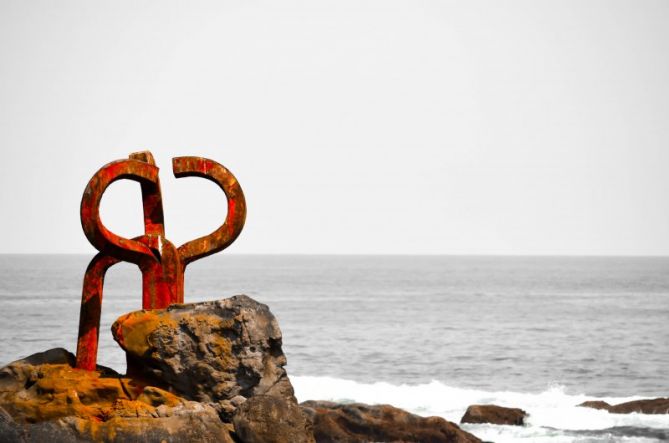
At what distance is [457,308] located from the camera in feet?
315

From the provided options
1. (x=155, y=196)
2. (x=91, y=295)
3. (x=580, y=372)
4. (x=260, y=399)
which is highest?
(x=155, y=196)

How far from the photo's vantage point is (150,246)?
18.2 meters

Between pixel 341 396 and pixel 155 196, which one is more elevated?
pixel 155 196

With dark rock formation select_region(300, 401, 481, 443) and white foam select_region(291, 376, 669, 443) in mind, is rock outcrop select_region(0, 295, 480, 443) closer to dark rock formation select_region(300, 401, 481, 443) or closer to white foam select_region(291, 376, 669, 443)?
dark rock formation select_region(300, 401, 481, 443)

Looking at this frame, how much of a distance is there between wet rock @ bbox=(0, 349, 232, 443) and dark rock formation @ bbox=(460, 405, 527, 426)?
15.7 meters

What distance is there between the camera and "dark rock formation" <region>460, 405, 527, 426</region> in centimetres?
3067

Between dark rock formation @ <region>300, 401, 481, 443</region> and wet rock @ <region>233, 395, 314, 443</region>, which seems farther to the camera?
dark rock formation @ <region>300, 401, 481, 443</region>

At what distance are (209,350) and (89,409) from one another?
203 centimetres

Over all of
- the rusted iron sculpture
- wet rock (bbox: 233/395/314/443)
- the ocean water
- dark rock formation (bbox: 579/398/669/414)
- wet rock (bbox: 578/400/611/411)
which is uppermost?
the rusted iron sculpture

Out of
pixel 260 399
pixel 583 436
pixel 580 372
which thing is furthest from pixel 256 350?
pixel 580 372

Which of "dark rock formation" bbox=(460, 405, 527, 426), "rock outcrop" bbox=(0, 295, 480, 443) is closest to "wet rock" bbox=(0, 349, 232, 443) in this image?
"rock outcrop" bbox=(0, 295, 480, 443)

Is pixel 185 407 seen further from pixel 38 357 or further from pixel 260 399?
pixel 38 357

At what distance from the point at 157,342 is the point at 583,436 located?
17.1 metres

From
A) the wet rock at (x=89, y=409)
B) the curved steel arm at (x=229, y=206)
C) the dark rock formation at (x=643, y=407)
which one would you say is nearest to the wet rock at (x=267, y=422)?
the wet rock at (x=89, y=409)
